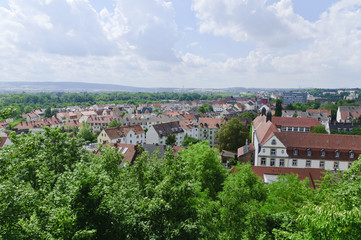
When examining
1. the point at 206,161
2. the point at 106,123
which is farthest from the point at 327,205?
the point at 106,123

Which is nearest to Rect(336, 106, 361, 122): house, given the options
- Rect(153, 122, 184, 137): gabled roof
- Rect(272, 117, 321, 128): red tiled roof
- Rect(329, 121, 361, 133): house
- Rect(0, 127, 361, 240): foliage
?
Rect(329, 121, 361, 133): house

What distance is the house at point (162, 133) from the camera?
68.1 metres

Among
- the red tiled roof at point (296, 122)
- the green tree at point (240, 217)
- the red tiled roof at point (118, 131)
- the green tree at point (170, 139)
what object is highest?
the green tree at point (240, 217)

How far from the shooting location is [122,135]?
65938mm

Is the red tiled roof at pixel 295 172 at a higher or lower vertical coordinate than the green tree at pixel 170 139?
higher

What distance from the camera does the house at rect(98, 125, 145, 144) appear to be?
62.7 meters

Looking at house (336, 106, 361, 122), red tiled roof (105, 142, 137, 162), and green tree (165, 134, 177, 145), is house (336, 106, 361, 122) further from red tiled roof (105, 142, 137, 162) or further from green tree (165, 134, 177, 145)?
red tiled roof (105, 142, 137, 162)

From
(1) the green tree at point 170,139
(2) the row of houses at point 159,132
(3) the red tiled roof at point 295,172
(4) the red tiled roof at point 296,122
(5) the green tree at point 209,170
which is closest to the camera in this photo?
(5) the green tree at point 209,170

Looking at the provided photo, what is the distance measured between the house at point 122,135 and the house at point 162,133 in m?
3.51

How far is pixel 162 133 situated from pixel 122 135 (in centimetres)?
1117

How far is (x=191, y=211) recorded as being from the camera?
11.4m

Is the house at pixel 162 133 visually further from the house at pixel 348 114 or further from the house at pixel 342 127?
the house at pixel 348 114

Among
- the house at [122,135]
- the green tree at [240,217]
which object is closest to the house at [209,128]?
the house at [122,135]

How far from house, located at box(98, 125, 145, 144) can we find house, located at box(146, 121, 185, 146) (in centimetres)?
351
